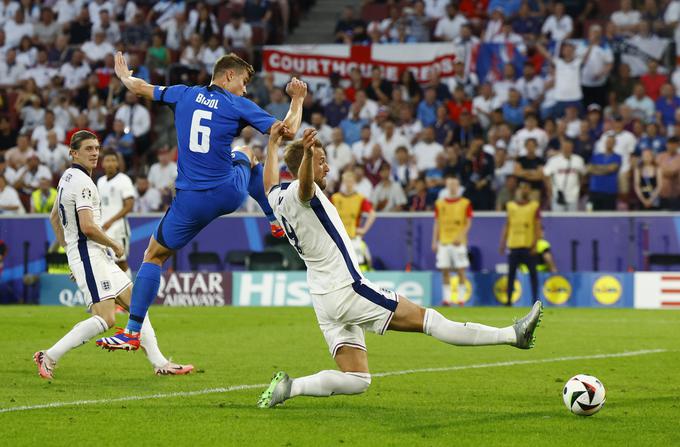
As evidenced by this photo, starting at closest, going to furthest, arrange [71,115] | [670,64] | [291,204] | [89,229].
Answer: [291,204], [89,229], [670,64], [71,115]

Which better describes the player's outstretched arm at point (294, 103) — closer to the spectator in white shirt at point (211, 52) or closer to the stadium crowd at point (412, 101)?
the stadium crowd at point (412, 101)

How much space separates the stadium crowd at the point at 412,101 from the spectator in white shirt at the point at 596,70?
24mm

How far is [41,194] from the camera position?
81.9 ft

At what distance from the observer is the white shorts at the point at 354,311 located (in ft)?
27.2

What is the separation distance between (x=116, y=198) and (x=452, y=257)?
6.42 meters

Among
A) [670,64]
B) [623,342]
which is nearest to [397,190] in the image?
[670,64]

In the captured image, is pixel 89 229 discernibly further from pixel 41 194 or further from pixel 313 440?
pixel 41 194

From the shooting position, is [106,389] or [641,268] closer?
[106,389]

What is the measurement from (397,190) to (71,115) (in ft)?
26.3

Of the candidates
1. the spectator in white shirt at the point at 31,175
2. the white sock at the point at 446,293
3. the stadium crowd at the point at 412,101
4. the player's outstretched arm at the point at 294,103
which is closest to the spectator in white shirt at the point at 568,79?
the stadium crowd at the point at 412,101

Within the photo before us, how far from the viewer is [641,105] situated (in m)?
24.0

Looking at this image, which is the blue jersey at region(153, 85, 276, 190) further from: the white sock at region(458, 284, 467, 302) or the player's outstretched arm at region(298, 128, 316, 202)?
the white sock at region(458, 284, 467, 302)

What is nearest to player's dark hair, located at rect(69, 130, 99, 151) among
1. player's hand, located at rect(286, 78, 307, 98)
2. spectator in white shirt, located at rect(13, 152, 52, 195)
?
player's hand, located at rect(286, 78, 307, 98)

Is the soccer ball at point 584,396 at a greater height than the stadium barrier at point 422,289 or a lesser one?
greater
